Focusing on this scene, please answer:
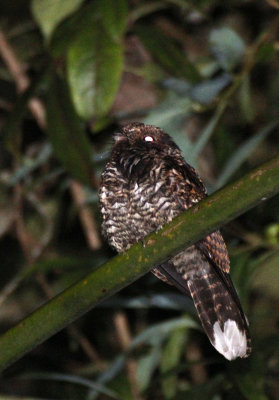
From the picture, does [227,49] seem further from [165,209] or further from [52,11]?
[165,209]

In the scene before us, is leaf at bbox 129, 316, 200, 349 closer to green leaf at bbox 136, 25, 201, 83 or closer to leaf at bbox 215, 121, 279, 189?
leaf at bbox 215, 121, 279, 189

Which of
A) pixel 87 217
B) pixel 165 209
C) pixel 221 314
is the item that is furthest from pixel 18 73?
pixel 221 314

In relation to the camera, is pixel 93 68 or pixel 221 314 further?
pixel 93 68

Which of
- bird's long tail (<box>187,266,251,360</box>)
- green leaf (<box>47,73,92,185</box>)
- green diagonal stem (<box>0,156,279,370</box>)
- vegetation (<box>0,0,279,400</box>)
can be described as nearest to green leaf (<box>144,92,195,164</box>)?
vegetation (<box>0,0,279,400</box>)

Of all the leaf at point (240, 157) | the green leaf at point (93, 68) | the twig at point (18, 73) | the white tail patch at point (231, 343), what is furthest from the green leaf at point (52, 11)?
the white tail patch at point (231, 343)

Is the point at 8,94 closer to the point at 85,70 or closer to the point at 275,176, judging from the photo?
the point at 85,70

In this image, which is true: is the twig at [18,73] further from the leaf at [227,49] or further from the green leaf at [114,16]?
the green leaf at [114,16]

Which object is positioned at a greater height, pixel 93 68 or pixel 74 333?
pixel 93 68
